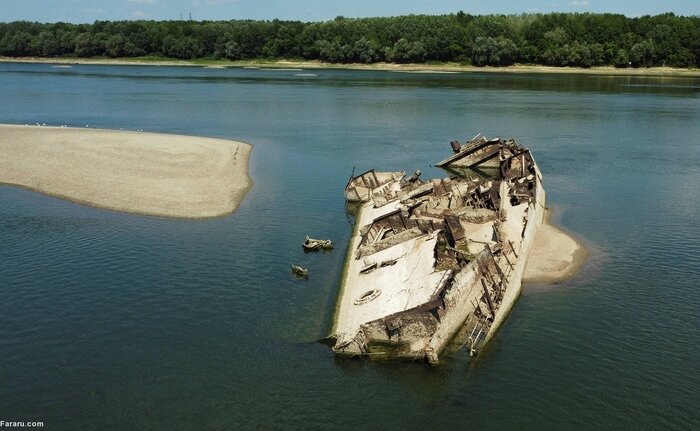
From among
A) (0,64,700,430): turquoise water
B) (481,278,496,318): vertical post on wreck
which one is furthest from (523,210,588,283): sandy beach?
(481,278,496,318): vertical post on wreck

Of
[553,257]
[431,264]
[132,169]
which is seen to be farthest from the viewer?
[132,169]

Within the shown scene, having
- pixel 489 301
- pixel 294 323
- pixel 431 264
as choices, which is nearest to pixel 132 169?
pixel 294 323

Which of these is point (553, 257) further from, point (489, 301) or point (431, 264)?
point (489, 301)

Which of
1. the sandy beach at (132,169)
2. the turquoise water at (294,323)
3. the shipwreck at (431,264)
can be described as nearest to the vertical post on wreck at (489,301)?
the shipwreck at (431,264)

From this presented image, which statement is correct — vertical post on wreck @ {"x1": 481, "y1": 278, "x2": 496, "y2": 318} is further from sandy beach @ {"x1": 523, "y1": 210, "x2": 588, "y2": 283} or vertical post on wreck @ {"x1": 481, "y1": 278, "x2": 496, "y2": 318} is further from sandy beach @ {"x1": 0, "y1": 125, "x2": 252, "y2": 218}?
sandy beach @ {"x1": 0, "y1": 125, "x2": 252, "y2": 218}

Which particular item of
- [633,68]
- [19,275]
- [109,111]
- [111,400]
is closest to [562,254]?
[111,400]

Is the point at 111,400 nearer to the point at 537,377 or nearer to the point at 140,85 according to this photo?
the point at 537,377
